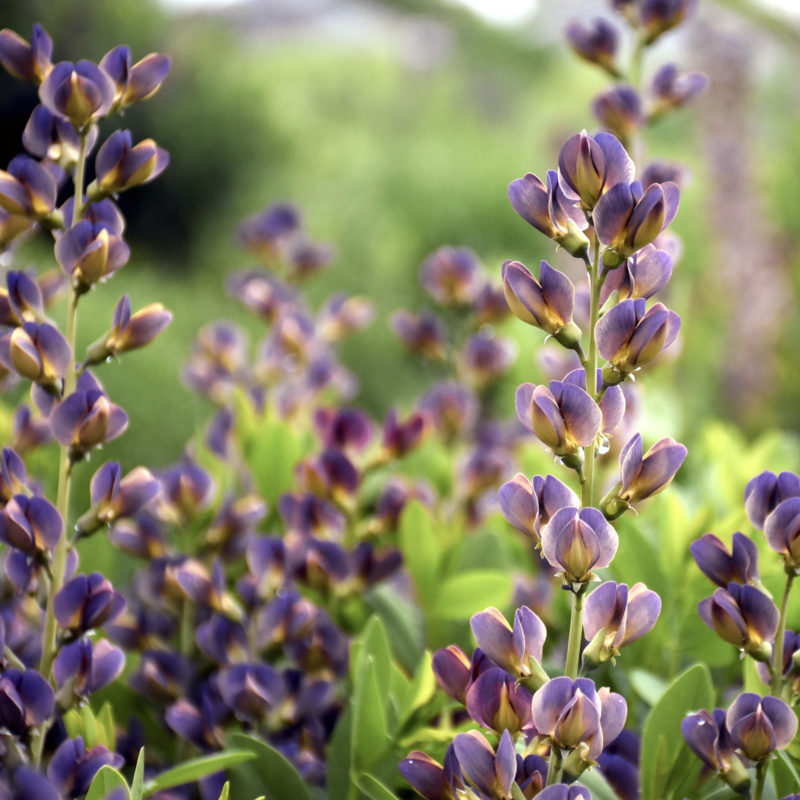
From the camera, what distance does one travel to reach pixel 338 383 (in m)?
0.78

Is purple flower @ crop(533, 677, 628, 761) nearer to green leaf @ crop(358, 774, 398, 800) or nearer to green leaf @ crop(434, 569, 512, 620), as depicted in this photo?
green leaf @ crop(358, 774, 398, 800)

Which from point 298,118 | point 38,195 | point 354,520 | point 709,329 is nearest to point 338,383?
point 354,520

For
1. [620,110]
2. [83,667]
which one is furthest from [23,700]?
[620,110]

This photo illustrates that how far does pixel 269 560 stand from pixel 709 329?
2800 mm

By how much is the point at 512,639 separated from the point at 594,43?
0.38 m

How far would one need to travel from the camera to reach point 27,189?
328 mm

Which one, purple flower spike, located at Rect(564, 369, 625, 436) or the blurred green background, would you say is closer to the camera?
purple flower spike, located at Rect(564, 369, 625, 436)

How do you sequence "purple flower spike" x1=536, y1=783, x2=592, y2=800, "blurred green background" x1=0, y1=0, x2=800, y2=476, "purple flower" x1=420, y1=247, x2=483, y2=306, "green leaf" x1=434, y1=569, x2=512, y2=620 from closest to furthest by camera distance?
"purple flower spike" x1=536, y1=783, x2=592, y2=800
"green leaf" x1=434, y1=569, x2=512, y2=620
"purple flower" x1=420, y1=247, x2=483, y2=306
"blurred green background" x1=0, y1=0, x2=800, y2=476

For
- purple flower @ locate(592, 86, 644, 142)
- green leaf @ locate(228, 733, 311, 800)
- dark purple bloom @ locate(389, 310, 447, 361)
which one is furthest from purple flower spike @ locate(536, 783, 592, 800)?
dark purple bloom @ locate(389, 310, 447, 361)

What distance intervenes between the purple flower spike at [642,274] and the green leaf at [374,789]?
0.18 meters

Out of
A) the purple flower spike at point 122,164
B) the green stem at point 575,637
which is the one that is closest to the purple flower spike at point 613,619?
the green stem at point 575,637

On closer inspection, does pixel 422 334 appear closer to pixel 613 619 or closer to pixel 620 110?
pixel 620 110

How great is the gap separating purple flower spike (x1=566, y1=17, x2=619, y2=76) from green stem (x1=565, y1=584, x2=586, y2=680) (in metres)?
0.36

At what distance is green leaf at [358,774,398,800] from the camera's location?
31cm
